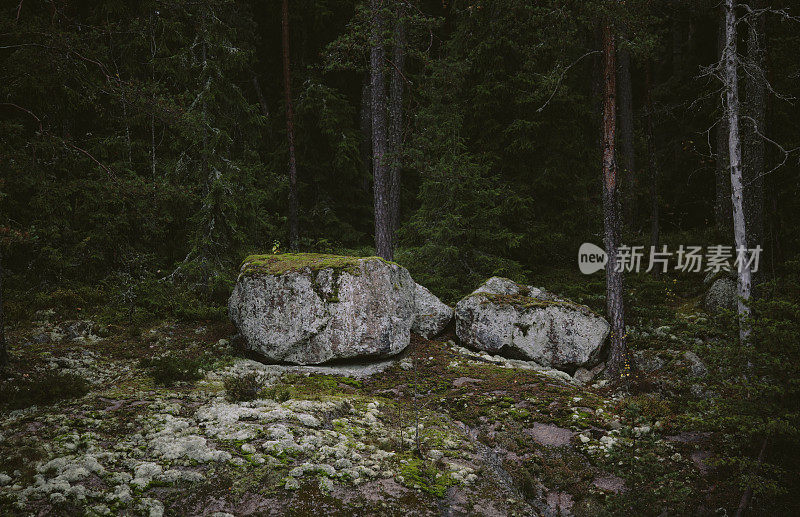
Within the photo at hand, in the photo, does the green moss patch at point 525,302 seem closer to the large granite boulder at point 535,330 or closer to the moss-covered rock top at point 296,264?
the large granite boulder at point 535,330

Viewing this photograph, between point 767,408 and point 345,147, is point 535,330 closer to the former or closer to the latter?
point 767,408

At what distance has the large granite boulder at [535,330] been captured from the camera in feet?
31.3

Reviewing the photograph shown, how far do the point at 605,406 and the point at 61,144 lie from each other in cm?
1068

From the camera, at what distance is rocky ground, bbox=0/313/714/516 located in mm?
4105

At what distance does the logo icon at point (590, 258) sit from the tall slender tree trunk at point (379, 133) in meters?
7.61

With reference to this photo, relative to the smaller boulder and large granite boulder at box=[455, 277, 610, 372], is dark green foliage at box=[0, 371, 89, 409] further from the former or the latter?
large granite boulder at box=[455, 277, 610, 372]

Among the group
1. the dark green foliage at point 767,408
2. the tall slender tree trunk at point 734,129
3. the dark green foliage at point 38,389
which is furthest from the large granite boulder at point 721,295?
the dark green foliage at point 38,389

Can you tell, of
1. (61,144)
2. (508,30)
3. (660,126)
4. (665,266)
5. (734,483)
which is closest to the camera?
(734,483)

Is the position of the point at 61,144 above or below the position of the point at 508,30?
below

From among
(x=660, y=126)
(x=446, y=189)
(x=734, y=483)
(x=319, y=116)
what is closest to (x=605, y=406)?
(x=734, y=483)

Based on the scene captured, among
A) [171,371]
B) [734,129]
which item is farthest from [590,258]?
[171,371]

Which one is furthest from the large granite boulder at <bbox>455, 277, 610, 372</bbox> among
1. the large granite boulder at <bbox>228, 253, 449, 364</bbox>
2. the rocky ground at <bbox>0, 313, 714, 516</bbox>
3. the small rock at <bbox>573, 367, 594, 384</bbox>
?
the large granite boulder at <bbox>228, 253, 449, 364</bbox>

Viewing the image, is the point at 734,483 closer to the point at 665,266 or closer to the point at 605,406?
the point at 605,406

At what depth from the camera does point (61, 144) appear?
7316 mm
